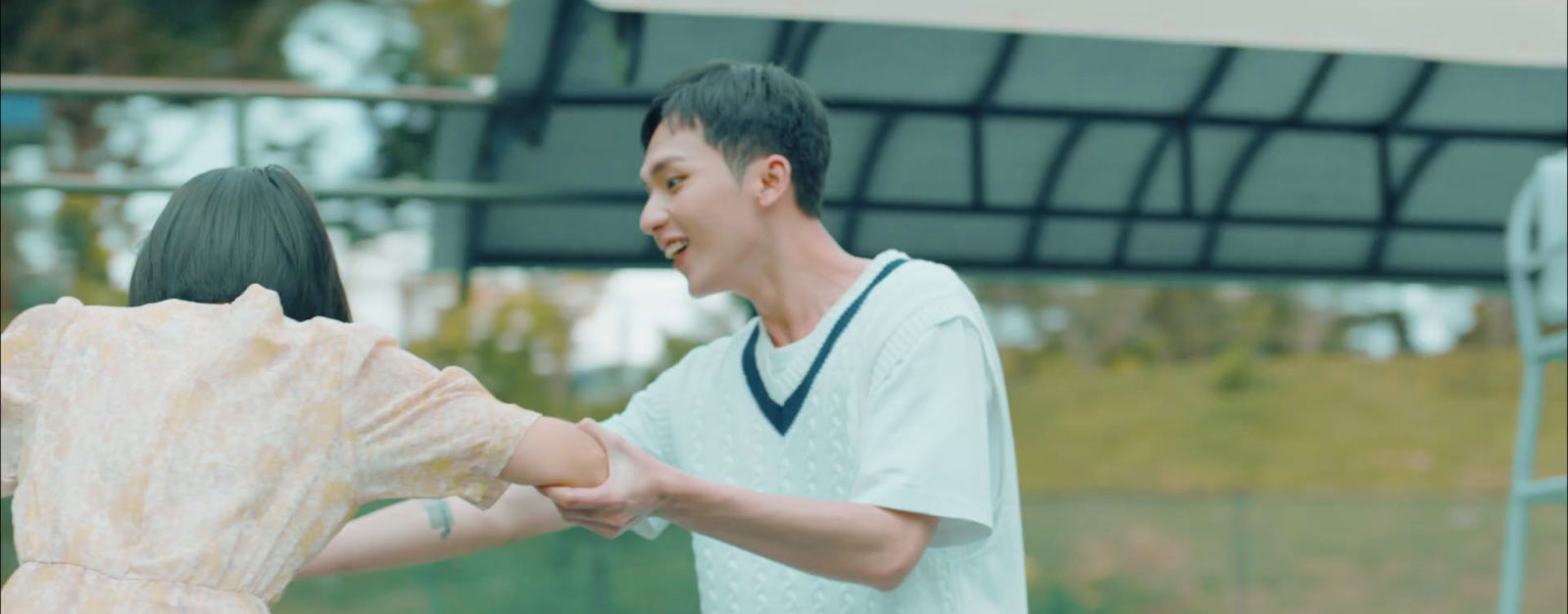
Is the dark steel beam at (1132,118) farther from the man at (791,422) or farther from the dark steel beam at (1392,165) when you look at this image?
the man at (791,422)

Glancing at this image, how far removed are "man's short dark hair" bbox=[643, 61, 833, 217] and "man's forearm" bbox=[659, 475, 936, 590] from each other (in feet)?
1.63

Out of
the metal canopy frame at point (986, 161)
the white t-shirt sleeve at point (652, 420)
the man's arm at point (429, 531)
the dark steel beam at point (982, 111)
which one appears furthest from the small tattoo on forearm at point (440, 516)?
the dark steel beam at point (982, 111)

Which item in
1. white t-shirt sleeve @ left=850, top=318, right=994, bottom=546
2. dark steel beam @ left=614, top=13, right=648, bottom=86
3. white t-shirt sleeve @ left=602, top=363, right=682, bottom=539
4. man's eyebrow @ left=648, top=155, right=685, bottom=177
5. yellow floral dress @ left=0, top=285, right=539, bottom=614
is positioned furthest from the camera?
dark steel beam @ left=614, top=13, right=648, bottom=86

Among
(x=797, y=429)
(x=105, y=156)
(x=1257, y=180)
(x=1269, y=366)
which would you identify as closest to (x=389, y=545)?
(x=797, y=429)

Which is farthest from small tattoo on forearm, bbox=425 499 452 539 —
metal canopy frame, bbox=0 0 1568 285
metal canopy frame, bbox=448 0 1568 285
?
metal canopy frame, bbox=448 0 1568 285

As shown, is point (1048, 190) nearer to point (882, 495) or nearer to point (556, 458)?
point (882, 495)

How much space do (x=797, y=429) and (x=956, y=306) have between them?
30cm

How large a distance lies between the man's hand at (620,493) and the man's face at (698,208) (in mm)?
385

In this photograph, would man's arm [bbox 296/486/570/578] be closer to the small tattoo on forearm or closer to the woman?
the small tattoo on forearm

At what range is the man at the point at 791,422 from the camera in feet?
6.43

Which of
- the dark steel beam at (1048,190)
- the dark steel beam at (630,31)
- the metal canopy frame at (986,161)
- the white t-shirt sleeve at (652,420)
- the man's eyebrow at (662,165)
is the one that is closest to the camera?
the man's eyebrow at (662,165)

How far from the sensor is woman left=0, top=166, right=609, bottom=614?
1777mm

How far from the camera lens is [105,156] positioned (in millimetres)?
11789

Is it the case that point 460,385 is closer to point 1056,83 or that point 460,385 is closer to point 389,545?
point 389,545
